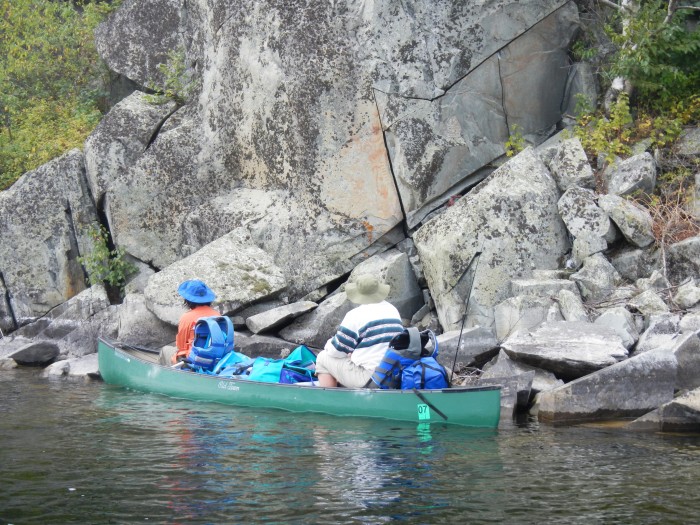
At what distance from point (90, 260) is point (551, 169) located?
7865 mm

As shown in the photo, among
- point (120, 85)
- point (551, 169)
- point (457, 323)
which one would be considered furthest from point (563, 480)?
point (120, 85)

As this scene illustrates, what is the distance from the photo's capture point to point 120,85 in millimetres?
18719

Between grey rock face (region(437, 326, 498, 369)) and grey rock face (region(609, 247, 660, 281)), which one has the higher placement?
grey rock face (region(609, 247, 660, 281))

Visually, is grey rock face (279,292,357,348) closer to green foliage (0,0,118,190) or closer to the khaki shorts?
the khaki shorts

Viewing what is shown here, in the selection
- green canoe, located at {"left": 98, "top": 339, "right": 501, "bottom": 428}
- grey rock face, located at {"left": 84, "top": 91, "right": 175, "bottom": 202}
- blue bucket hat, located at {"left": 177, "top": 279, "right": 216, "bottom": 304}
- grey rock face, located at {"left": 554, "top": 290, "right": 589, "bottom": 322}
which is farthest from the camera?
grey rock face, located at {"left": 84, "top": 91, "right": 175, "bottom": 202}

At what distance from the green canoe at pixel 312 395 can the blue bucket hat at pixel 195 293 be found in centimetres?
90

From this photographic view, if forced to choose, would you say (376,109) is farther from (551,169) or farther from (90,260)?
(90,260)

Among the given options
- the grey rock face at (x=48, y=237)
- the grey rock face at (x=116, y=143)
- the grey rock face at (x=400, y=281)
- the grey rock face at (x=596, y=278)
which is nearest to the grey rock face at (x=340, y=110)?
the grey rock face at (x=400, y=281)

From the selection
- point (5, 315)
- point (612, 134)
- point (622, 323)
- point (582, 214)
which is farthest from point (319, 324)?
point (5, 315)

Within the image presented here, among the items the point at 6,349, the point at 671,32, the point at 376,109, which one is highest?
the point at 671,32

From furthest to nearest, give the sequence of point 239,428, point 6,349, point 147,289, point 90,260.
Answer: point 90,260 < point 6,349 < point 147,289 < point 239,428

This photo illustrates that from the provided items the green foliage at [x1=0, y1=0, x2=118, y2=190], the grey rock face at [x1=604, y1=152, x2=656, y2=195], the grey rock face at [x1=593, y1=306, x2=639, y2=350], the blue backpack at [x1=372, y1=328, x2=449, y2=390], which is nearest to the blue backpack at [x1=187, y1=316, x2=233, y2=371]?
the blue backpack at [x1=372, y1=328, x2=449, y2=390]

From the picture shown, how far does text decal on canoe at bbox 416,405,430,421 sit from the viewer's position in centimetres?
888

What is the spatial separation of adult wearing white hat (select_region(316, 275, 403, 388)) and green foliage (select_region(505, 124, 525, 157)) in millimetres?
5047
